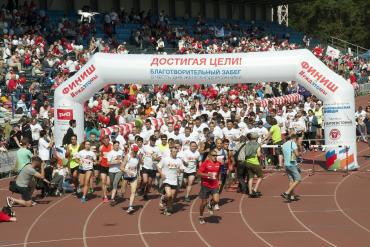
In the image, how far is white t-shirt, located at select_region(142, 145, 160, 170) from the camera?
17609mm

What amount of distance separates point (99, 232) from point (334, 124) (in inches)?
335

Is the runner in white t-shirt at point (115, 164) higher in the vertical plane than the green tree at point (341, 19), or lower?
lower

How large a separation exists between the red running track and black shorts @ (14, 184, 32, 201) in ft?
0.91

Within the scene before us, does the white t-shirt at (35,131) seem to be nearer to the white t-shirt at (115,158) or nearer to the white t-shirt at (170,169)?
the white t-shirt at (115,158)

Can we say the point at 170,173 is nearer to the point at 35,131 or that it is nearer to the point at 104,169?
the point at 104,169

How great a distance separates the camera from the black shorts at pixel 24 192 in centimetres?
1742

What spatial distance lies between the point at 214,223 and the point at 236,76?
21.5ft

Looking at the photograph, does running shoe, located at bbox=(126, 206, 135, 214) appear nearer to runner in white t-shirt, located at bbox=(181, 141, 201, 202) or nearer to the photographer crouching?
runner in white t-shirt, located at bbox=(181, 141, 201, 202)

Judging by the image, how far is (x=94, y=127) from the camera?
74.6 ft

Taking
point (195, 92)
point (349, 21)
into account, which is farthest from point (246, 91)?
point (349, 21)

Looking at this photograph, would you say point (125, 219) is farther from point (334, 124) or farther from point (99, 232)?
point (334, 124)

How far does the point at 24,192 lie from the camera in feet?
57.5

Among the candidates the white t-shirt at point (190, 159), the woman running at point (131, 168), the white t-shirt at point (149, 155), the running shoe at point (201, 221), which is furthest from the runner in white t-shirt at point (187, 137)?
the running shoe at point (201, 221)

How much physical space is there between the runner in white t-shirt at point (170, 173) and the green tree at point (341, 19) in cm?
5211
